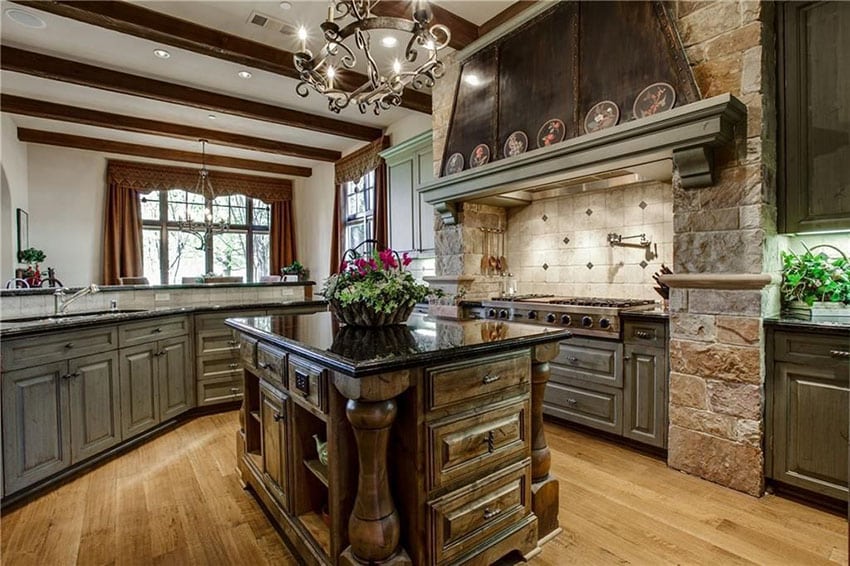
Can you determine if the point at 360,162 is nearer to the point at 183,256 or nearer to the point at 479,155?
the point at 479,155

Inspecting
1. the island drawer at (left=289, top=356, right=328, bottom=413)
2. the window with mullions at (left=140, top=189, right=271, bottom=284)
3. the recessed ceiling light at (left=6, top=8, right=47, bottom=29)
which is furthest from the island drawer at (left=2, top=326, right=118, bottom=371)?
the window with mullions at (left=140, top=189, right=271, bottom=284)

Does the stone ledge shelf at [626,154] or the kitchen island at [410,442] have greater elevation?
the stone ledge shelf at [626,154]

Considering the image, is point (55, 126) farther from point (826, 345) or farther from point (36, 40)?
point (826, 345)

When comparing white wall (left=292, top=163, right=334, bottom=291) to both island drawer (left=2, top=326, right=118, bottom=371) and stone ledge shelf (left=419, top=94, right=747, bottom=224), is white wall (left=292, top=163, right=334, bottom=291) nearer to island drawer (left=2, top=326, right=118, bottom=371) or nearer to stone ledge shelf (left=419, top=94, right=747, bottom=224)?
stone ledge shelf (left=419, top=94, right=747, bottom=224)

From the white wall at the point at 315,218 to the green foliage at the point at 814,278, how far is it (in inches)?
257

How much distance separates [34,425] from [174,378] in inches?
41.6

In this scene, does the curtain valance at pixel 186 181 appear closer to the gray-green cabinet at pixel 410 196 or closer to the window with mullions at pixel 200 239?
the window with mullions at pixel 200 239

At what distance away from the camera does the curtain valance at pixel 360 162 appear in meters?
6.00

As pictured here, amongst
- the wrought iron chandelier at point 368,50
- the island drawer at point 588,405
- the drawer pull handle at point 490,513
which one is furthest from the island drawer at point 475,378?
the wrought iron chandelier at point 368,50

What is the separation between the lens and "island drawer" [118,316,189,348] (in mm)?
2887

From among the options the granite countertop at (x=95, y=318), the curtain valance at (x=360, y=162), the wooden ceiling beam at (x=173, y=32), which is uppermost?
the wooden ceiling beam at (x=173, y=32)

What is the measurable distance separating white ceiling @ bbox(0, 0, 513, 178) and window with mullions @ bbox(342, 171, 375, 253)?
81 cm

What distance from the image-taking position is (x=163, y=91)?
4.52 m

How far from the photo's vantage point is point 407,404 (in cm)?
143
